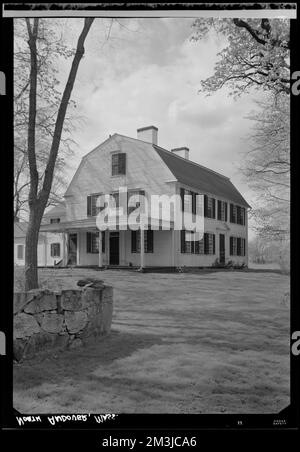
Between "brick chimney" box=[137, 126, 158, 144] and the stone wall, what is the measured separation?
1124mm

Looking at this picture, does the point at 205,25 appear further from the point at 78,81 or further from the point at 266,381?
the point at 266,381

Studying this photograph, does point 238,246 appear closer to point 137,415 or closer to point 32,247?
point 137,415

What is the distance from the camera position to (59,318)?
102 inches

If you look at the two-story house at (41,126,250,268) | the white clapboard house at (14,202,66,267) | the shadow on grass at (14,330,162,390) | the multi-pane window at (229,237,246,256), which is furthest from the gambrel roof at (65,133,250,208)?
the shadow on grass at (14,330,162,390)

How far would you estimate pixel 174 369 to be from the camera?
208cm

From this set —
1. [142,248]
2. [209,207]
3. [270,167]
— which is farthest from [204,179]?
[142,248]

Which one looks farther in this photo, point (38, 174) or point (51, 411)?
point (38, 174)

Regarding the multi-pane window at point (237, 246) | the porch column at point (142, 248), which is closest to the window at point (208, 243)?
the multi-pane window at point (237, 246)

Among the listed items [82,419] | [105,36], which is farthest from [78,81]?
[82,419]

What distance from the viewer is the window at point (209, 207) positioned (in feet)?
8.70

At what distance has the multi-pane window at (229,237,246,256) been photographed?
266cm

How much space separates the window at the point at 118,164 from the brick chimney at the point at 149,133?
0.84ft

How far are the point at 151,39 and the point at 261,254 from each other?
159 cm

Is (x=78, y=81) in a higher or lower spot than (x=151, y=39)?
lower
